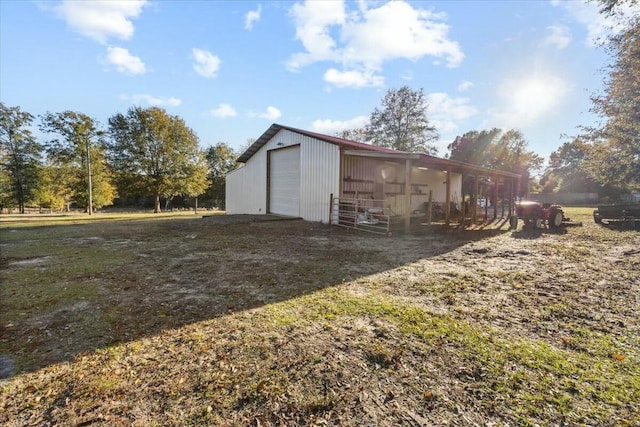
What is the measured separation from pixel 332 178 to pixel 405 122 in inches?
914

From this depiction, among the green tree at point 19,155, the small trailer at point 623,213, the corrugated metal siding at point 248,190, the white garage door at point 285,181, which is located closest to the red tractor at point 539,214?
the small trailer at point 623,213

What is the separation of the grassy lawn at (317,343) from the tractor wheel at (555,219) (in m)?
6.92

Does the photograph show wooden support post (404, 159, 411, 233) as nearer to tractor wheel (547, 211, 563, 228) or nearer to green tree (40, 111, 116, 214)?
tractor wheel (547, 211, 563, 228)

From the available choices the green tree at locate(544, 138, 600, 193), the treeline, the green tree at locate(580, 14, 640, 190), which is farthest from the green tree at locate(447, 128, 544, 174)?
the treeline

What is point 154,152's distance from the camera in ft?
91.2

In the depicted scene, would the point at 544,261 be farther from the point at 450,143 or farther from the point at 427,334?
the point at 450,143

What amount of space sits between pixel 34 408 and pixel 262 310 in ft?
6.50

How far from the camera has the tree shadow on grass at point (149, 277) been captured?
2906mm

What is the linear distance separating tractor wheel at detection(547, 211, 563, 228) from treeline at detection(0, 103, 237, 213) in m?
28.7

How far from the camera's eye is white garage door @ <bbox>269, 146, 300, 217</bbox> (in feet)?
45.9

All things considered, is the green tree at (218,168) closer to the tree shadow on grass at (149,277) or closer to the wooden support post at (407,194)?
the tree shadow on grass at (149,277)

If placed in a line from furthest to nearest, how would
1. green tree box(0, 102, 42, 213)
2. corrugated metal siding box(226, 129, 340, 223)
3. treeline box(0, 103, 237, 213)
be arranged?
treeline box(0, 103, 237, 213) < green tree box(0, 102, 42, 213) < corrugated metal siding box(226, 129, 340, 223)

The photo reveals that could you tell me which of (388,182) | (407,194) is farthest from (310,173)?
(407,194)

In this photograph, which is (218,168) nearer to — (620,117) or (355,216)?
(355,216)
